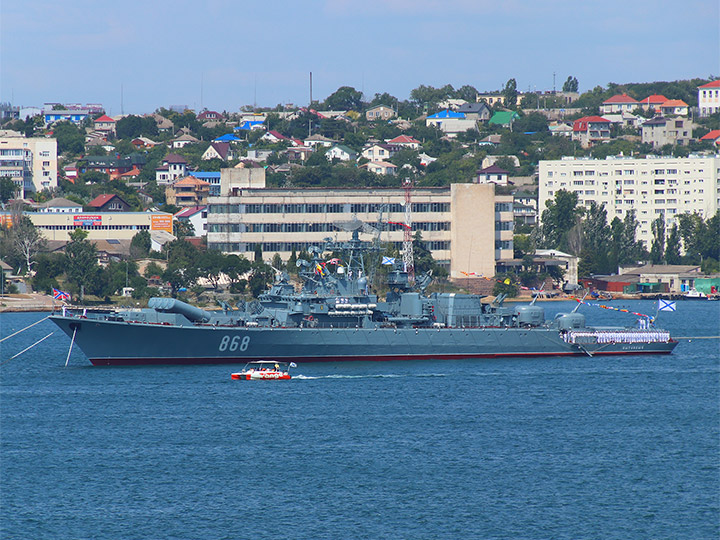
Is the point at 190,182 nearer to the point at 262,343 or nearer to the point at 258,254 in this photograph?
the point at 258,254

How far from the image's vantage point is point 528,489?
118 feet

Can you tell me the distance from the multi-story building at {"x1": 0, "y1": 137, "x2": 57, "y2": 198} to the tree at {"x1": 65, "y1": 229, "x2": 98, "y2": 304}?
58.5 metres

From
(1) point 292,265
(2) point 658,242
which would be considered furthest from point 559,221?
(1) point 292,265

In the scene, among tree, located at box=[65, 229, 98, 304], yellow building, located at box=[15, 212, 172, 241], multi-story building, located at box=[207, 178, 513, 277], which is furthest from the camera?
yellow building, located at box=[15, 212, 172, 241]

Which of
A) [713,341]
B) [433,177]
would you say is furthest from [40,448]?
[433,177]

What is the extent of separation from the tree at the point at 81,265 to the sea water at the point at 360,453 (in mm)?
43440

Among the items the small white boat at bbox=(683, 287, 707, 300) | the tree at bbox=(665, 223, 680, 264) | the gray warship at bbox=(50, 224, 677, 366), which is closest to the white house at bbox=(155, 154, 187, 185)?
the tree at bbox=(665, 223, 680, 264)

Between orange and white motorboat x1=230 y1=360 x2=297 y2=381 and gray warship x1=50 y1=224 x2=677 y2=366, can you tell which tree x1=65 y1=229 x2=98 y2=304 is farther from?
orange and white motorboat x1=230 y1=360 x2=297 y2=381

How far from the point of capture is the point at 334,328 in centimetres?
6003

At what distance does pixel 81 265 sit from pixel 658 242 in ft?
249

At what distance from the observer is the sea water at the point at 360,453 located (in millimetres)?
33031

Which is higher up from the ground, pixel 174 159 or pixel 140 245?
pixel 174 159

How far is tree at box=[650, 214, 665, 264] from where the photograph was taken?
138 metres

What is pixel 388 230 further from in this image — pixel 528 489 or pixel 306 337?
pixel 528 489
